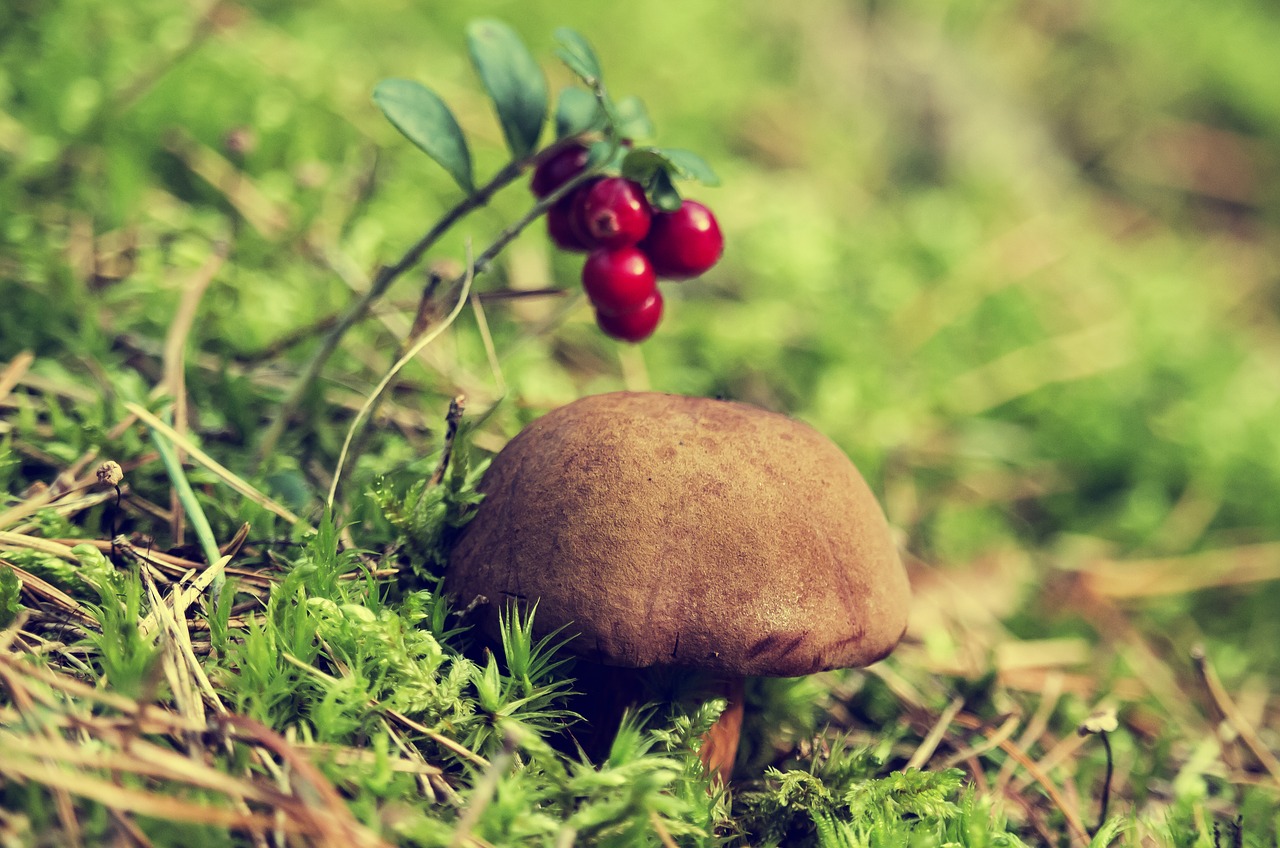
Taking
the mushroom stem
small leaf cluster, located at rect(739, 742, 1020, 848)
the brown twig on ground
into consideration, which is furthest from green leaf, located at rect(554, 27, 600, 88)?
the brown twig on ground

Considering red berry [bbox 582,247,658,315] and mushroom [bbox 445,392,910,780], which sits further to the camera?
red berry [bbox 582,247,658,315]

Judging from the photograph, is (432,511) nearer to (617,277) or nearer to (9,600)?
(617,277)

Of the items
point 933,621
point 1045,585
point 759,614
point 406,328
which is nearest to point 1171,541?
point 1045,585

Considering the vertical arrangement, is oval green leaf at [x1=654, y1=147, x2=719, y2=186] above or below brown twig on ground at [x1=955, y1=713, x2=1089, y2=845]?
above

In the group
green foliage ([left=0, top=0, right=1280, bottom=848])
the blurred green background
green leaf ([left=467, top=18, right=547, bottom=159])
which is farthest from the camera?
the blurred green background

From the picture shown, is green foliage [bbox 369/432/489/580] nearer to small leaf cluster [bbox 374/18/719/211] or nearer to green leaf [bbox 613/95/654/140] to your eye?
small leaf cluster [bbox 374/18/719/211]

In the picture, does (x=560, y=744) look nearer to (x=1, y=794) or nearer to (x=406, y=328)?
(x=1, y=794)
